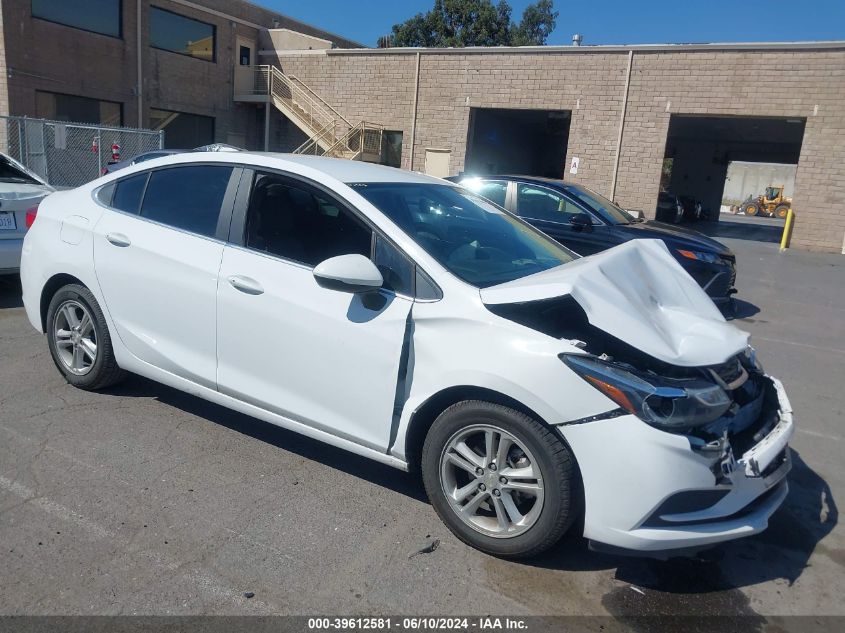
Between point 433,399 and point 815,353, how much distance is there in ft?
19.6

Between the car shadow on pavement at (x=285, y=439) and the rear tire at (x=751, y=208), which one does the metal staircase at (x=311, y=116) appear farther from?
the rear tire at (x=751, y=208)

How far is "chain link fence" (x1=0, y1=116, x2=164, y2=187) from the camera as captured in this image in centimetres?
1493

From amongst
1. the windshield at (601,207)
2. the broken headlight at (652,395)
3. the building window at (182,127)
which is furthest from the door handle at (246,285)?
the building window at (182,127)

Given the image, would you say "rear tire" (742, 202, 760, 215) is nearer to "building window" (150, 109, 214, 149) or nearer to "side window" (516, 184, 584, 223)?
"building window" (150, 109, 214, 149)

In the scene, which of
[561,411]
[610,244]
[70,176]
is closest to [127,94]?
[70,176]

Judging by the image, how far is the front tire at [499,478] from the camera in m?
2.87

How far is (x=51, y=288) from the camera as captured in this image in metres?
4.73

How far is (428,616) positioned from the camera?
272cm

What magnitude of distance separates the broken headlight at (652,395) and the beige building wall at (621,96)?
66.1 feet

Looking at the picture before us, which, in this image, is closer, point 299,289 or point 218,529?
point 218,529

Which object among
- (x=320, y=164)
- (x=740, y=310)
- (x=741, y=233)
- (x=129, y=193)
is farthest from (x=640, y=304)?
(x=741, y=233)

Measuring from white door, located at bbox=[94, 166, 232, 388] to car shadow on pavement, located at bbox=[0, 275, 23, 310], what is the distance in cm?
372

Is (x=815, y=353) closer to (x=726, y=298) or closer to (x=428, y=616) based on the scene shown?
(x=726, y=298)

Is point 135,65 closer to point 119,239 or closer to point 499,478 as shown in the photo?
point 119,239
